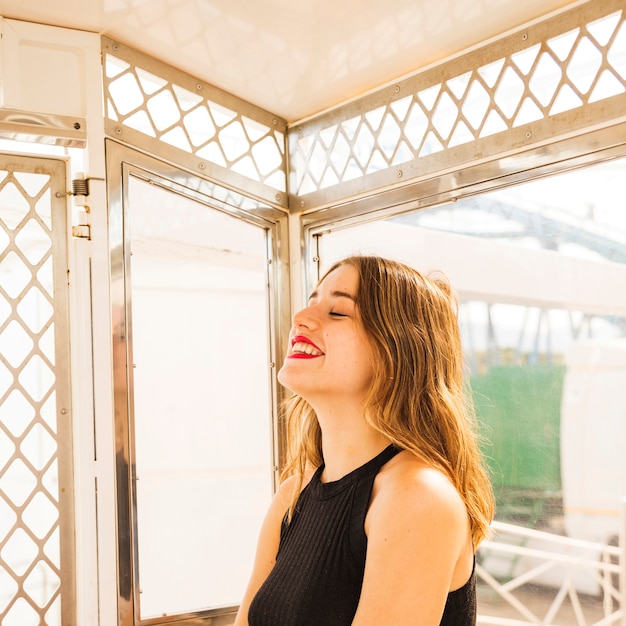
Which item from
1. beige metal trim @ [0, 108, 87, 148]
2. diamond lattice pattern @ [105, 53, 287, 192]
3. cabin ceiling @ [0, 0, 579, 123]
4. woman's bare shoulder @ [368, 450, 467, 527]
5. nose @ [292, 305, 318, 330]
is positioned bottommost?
woman's bare shoulder @ [368, 450, 467, 527]

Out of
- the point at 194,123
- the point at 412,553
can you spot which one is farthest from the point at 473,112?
the point at 412,553

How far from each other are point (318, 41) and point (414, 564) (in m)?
1.51

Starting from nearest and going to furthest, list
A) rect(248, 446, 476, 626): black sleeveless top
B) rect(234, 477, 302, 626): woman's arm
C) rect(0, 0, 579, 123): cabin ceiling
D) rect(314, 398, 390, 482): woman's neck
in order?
rect(248, 446, 476, 626): black sleeveless top < rect(314, 398, 390, 482): woman's neck < rect(234, 477, 302, 626): woman's arm < rect(0, 0, 579, 123): cabin ceiling

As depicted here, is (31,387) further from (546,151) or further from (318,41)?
(546,151)

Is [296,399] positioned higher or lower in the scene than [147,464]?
higher

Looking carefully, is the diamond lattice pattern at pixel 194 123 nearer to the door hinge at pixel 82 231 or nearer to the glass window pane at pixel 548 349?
the door hinge at pixel 82 231

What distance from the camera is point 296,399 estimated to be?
191 cm

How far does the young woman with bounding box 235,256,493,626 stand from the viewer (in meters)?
1.22

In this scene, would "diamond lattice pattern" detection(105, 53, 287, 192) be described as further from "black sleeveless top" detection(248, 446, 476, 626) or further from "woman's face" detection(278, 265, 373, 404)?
"black sleeveless top" detection(248, 446, 476, 626)

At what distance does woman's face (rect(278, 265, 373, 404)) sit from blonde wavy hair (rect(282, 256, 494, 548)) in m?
0.02

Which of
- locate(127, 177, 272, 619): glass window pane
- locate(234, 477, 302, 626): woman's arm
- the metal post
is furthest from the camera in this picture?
locate(127, 177, 272, 619): glass window pane

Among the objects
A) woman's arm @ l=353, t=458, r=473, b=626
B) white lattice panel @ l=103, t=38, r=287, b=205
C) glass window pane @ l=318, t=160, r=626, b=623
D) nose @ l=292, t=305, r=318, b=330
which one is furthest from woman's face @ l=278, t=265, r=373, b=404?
white lattice panel @ l=103, t=38, r=287, b=205

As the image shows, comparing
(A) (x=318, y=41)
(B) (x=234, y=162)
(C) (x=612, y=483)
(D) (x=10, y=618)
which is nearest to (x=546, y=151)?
(A) (x=318, y=41)

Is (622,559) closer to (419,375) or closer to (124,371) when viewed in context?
(419,375)
